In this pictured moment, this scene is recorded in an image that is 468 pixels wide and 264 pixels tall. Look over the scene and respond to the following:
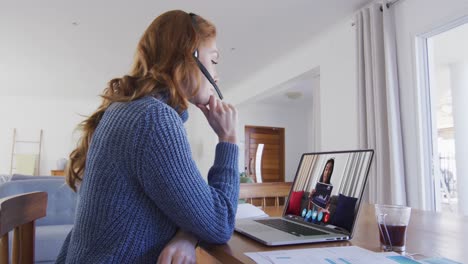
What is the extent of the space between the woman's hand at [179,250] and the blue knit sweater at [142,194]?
0.06 feet

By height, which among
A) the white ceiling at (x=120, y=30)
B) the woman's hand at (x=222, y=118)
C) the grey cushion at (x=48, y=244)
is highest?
the white ceiling at (x=120, y=30)

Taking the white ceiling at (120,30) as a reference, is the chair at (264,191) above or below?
below

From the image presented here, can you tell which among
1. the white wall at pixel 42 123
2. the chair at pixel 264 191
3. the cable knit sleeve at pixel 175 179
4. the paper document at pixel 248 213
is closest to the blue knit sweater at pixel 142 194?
the cable knit sleeve at pixel 175 179

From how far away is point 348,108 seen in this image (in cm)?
338

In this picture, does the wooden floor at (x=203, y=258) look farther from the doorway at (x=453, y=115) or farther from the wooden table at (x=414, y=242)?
the doorway at (x=453, y=115)

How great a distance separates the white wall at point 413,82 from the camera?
8.45 feet

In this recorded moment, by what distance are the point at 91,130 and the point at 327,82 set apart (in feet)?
10.6

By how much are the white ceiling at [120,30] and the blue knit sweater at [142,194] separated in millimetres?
2616

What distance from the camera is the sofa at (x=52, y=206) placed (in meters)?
2.34

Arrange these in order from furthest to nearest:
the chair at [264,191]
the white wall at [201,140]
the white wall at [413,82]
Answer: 1. the white wall at [201,140]
2. the white wall at [413,82]
3. the chair at [264,191]

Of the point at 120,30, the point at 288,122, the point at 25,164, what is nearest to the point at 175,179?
the point at 120,30

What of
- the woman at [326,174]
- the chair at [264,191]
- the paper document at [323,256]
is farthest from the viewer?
the chair at [264,191]

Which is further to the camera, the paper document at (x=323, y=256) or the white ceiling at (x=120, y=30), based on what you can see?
the white ceiling at (x=120, y=30)

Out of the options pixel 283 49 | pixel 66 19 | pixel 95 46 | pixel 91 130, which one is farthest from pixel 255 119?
pixel 91 130
